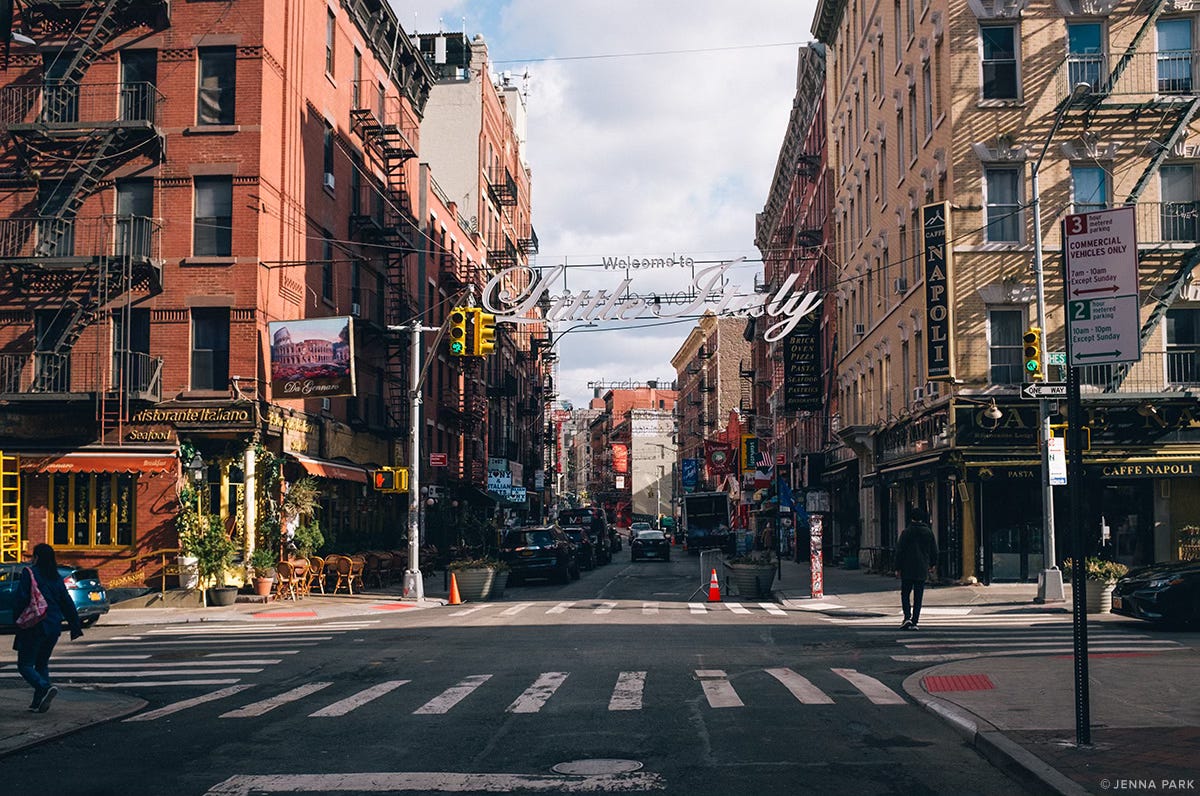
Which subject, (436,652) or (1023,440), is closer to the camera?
(436,652)

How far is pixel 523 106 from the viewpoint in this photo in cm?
8881

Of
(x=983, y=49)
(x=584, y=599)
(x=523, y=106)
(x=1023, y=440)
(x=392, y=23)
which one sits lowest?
(x=584, y=599)

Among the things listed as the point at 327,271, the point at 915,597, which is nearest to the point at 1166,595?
the point at 915,597

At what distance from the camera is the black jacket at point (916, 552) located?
2033 centimetres

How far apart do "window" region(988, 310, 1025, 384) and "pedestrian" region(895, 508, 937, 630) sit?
11341 mm

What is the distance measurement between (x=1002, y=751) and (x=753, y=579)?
20.8m

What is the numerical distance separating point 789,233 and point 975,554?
1492 inches

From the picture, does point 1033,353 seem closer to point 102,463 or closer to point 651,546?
point 102,463

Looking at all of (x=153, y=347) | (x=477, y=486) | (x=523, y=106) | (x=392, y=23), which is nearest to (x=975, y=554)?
(x=153, y=347)

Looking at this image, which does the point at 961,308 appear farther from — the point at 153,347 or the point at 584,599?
the point at 153,347

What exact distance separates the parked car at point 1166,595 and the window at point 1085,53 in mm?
15806

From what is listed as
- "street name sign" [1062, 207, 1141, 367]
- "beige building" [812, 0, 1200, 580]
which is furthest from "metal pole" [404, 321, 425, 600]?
"street name sign" [1062, 207, 1141, 367]

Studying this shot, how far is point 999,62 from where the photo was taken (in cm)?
3145

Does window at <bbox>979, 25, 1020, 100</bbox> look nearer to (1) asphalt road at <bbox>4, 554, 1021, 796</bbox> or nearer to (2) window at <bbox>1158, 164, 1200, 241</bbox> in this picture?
(2) window at <bbox>1158, 164, 1200, 241</bbox>
